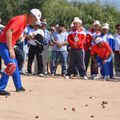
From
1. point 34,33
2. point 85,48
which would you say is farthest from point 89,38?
point 34,33

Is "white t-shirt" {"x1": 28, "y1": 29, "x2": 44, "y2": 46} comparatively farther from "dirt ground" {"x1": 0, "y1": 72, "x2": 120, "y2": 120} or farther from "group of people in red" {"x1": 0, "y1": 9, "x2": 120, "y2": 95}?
"dirt ground" {"x1": 0, "y1": 72, "x2": 120, "y2": 120}

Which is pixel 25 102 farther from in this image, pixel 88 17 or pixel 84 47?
pixel 88 17

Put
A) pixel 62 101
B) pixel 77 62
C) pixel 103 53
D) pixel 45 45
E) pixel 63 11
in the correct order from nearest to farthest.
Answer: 1. pixel 62 101
2. pixel 77 62
3. pixel 103 53
4. pixel 45 45
5. pixel 63 11

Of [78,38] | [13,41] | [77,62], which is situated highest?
[78,38]

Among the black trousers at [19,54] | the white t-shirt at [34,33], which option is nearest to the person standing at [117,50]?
the white t-shirt at [34,33]

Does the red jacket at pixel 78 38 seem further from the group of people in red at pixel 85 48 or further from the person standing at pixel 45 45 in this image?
the person standing at pixel 45 45

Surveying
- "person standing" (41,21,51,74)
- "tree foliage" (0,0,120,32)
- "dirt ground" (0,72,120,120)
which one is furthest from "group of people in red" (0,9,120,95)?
"tree foliage" (0,0,120,32)

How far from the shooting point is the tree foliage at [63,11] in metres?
35.2

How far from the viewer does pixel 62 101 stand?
11.6 meters

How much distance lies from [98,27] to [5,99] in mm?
7492

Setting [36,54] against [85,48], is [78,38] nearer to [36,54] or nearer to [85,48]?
[85,48]

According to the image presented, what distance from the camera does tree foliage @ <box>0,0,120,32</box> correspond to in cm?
3519

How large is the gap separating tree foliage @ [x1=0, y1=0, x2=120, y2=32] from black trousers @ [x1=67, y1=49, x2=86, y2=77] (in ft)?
53.6

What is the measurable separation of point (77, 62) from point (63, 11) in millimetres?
20142
